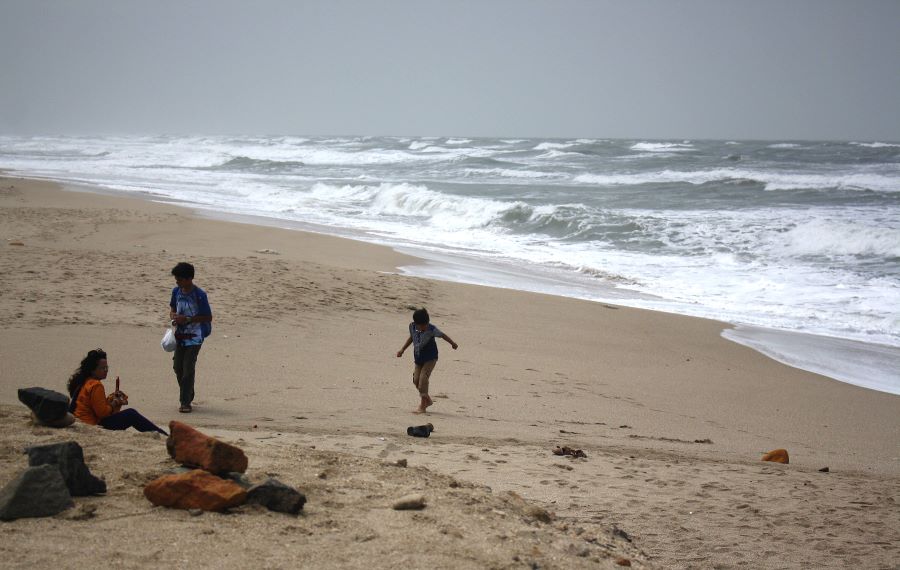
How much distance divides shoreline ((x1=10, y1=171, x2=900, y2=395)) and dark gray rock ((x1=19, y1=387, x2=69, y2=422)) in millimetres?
8360

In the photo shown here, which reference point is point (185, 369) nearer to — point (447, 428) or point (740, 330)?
point (447, 428)

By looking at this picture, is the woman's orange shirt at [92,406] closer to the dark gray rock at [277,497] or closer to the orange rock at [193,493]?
the orange rock at [193,493]

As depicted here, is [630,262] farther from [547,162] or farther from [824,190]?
[547,162]

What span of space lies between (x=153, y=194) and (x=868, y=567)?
87.8 feet

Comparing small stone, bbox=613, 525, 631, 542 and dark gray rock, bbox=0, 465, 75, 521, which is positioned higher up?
dark gray rock, bbox=0, 465, 75, 521

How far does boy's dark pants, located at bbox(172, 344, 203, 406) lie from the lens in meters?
6.57

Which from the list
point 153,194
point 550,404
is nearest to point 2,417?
point 550,404

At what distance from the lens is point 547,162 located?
51.9 m

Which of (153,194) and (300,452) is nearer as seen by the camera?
(300,452)

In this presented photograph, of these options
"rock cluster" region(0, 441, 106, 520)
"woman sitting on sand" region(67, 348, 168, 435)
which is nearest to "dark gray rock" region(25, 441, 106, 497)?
"rock cluster" region(0, 441, 106, 520)

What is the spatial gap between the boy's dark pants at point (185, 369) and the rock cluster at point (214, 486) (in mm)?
2361

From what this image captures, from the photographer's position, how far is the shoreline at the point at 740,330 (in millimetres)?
10008

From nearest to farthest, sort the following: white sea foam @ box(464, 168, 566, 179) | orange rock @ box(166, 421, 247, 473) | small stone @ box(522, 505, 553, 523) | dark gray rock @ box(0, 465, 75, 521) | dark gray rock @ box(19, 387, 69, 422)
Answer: dark gray rock @ box(0, 465, 75, 521) < orange rock @ box(166, 421, 247, 473) < small stone @ box(522, 505, 553, 523) < dark gray rock @ box(19, 387, 69, 422) < white sea foam @ box(464, 168, 566, 179)

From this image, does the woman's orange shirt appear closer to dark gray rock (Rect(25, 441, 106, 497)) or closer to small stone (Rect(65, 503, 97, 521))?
dark gray rock (Rect(25, 441, 106, 497))
